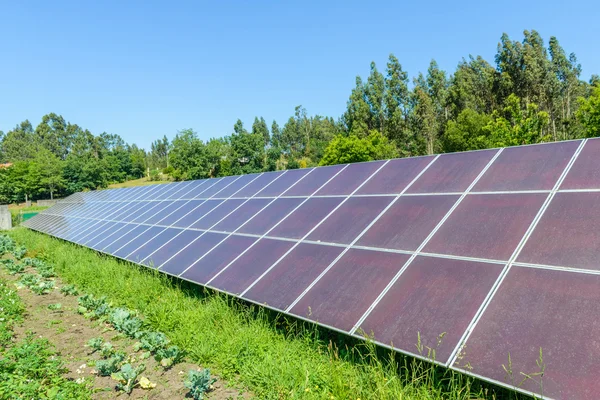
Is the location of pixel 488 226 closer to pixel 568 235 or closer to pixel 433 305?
pixel 568 235

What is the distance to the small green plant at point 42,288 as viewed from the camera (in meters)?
9.70

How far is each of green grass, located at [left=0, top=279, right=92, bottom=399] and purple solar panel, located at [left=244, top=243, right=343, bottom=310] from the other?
2.53 m

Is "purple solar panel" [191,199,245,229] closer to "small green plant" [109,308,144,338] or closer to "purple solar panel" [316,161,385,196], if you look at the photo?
"purple solar panel" [316,161,385,196]

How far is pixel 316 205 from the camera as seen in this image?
771 centimetres

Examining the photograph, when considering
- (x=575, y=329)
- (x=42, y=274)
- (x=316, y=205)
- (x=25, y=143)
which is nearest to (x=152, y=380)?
(x=316, y=205)

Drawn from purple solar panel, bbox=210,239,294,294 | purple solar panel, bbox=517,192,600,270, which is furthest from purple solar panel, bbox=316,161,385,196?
purple solar panel, bbox=517,192,600,270

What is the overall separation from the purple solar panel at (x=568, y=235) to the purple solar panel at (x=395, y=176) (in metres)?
2.60

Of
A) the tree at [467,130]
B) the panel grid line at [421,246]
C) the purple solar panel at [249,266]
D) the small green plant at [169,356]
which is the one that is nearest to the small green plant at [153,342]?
the small green plant at [169,356]

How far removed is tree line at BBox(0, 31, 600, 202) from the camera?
4134cm

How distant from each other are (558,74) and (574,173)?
209 feet

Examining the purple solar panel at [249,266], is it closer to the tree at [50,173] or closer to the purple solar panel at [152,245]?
the purple solar panel at [152,245]

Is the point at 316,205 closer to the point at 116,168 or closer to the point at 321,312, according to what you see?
the point at 321,312

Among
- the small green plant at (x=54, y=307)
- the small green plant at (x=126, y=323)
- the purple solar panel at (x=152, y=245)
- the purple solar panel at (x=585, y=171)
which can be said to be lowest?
the small green plant at (x=54, y=307)

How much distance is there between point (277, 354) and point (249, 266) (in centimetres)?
183
